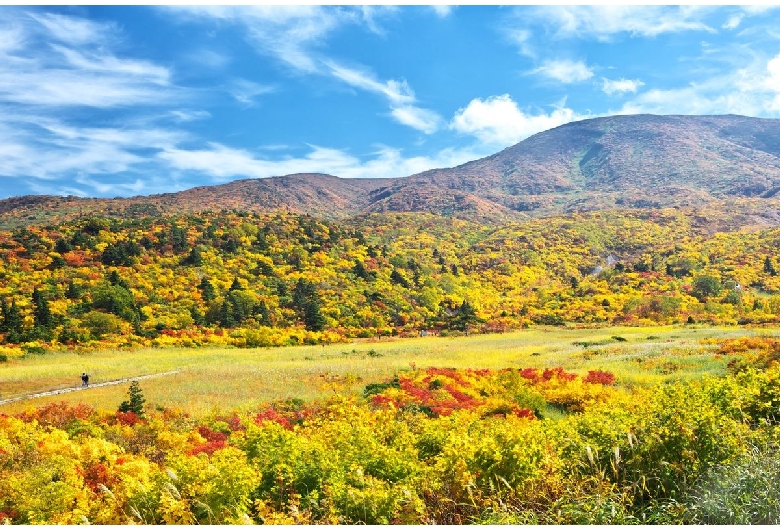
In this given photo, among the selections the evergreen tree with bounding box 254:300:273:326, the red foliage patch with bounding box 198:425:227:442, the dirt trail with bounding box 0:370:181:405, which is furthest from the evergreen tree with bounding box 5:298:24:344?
the red foliage patch with bounding box 198:425:227:442

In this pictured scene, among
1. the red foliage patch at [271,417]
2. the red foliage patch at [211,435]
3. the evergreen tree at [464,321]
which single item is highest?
the red foliage patch at [211,435]

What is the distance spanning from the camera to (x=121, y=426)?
17453 millimetres

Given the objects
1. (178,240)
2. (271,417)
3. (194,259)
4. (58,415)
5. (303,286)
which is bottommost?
(271,417)

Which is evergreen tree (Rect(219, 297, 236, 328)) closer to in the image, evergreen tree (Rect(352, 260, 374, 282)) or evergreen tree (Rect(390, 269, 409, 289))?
evergreen tree (Rect(352, 260, 374, 282))

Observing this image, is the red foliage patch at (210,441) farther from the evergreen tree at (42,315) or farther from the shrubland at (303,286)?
the evergreen tree at (42,315)

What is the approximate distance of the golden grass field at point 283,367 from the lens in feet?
79.5

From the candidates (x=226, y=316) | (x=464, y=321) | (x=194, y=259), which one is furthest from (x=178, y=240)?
(x=464, y=321)

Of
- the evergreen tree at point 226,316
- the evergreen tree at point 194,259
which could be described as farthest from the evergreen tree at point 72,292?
the evergreen tree at point 194,259

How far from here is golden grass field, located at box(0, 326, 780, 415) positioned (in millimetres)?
24234

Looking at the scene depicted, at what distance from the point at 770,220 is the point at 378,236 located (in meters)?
117

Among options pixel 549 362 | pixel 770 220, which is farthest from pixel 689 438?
pixel 770 220

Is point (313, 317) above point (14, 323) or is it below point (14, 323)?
below

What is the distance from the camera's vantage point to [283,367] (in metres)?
34.4

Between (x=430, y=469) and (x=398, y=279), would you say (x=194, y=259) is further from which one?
(x=430, y=469)
